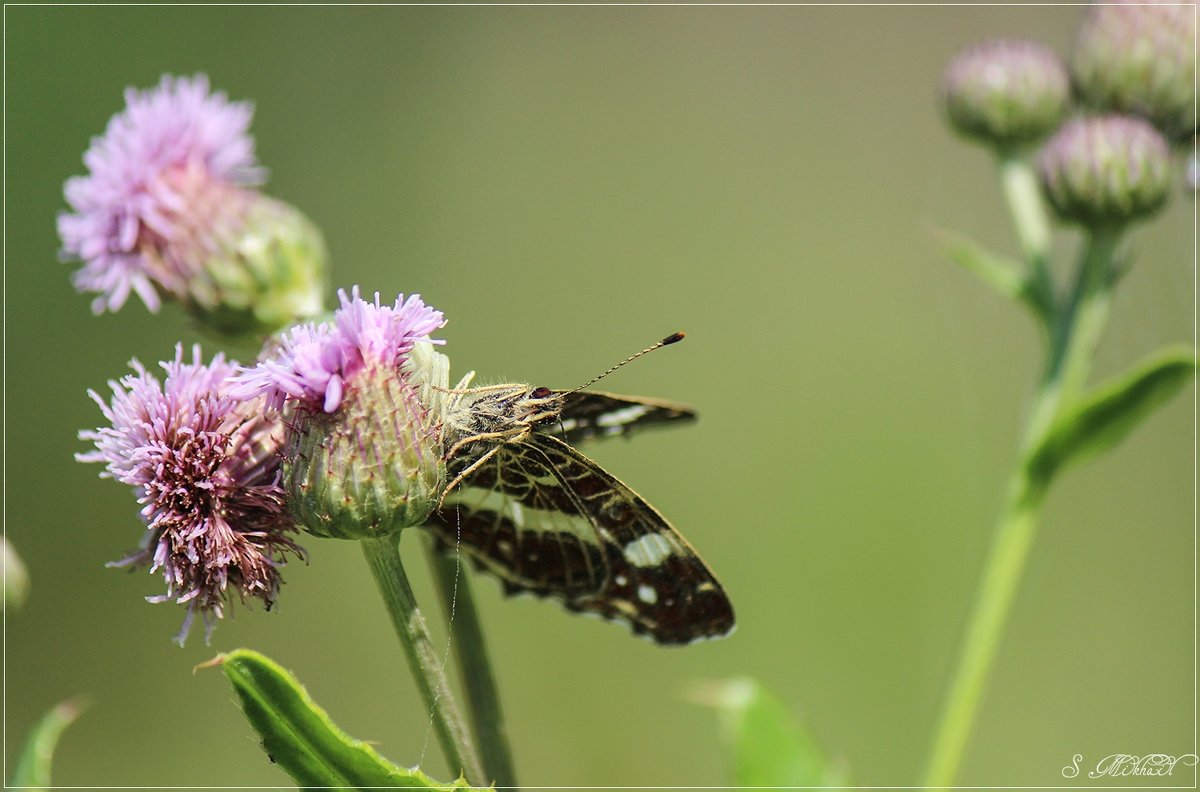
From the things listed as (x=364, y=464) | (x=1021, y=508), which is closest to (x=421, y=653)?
(x=364, y=464)

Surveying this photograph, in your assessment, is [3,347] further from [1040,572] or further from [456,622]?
[1040,572]

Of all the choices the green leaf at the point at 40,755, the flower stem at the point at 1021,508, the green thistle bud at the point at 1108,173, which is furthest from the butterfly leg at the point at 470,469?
the green thistle bud at the point at 1108,173

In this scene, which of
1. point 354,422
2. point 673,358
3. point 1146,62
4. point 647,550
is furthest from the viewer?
point 673,358

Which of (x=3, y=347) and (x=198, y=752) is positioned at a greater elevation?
(x=3, y=347)

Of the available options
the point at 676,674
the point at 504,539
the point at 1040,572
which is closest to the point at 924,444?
the point at 1040,572

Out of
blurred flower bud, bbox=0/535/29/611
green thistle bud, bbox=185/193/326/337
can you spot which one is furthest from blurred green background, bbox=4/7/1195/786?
green thistle bud, bbox=185/193/326/337

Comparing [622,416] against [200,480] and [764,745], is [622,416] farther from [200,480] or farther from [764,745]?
[200,480]
